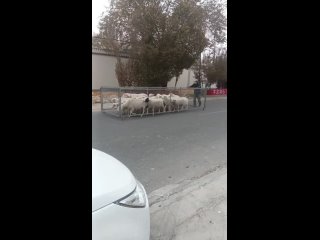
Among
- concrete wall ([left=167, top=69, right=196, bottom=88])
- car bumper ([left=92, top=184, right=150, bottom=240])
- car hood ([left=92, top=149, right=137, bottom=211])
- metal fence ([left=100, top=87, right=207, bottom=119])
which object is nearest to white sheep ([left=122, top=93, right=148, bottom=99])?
metal fence ([left=100, top=87, right=207, bottom=119])

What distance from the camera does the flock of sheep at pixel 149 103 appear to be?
7.59 metres

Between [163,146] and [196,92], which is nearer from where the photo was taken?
[163,146]

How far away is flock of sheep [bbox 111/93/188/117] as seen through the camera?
24.9 feet

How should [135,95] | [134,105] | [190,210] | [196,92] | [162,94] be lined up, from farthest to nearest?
1. [196,92]
2. [162,94]
3. [134,105]
4. [135,95]
5. [190,210]

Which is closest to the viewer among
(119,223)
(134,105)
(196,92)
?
(119,223)

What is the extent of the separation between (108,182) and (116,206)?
16 centimetres

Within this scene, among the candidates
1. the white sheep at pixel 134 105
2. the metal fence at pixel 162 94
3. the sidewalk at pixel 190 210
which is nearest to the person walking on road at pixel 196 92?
the metal fence at pixel 162 94

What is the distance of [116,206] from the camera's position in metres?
1.54

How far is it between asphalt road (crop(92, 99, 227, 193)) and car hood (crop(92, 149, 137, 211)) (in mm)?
469

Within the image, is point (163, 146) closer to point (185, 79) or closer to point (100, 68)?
point (185, 79)

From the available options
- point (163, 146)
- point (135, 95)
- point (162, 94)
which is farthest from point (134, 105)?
point (163, 146)
